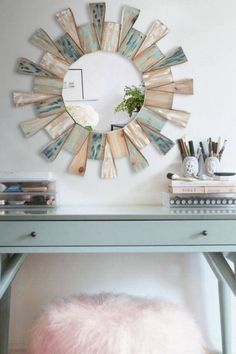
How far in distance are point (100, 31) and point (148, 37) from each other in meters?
0.23

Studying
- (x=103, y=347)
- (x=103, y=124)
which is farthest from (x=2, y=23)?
(x=103, y=347)

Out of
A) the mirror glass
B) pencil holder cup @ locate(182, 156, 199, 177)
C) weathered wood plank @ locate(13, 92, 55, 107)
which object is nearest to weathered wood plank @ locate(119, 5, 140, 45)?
the mirror glass

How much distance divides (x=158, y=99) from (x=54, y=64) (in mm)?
510

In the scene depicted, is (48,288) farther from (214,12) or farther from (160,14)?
(214,12)

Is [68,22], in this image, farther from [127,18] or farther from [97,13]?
[127,18]

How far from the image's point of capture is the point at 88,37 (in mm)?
1379

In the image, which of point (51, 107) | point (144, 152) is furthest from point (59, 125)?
point (144, 152)

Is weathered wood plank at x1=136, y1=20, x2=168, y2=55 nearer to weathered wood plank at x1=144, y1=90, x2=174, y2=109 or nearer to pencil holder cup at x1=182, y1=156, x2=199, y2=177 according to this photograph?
weathered wood plank at x1=144, y1=90, x2=174, y2=109

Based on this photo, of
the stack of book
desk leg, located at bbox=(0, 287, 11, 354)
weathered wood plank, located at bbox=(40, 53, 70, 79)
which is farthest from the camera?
weathered wood plank, located at bbox=(40, 53, 70, 79)

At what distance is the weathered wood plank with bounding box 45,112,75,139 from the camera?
54.3 inches

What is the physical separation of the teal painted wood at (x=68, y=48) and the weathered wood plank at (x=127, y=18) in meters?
0.21

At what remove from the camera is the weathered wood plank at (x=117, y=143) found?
138 cm

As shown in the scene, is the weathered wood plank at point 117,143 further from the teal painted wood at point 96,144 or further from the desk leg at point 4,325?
the desk leg at point 4,325

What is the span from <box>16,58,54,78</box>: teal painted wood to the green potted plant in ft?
1.15
